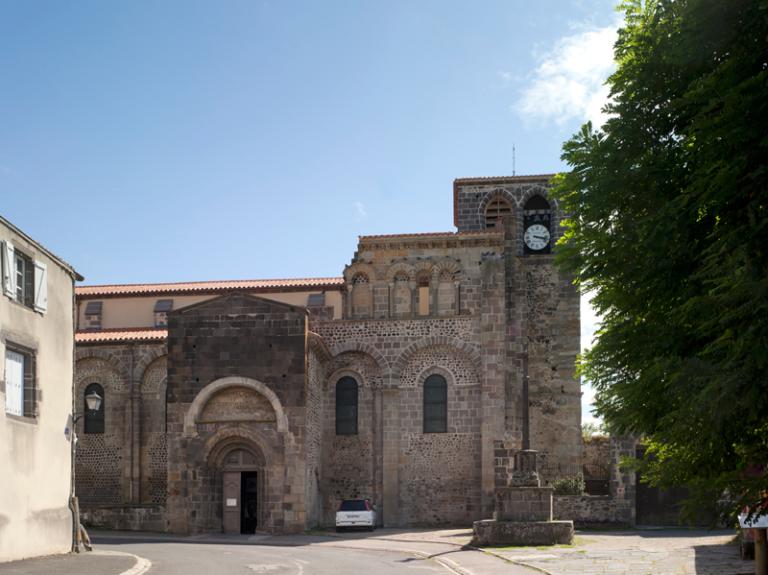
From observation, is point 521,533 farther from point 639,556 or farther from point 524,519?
point 639,556

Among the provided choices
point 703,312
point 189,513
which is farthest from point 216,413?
point 703,312

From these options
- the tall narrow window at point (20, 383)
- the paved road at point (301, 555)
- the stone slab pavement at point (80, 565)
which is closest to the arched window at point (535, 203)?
the paved road at point (301, 555)

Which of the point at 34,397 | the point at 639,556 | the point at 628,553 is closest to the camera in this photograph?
the point at 34,397

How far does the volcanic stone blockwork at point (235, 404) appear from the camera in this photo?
1251 inches

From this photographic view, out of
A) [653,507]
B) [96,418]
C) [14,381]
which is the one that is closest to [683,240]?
[14,381]

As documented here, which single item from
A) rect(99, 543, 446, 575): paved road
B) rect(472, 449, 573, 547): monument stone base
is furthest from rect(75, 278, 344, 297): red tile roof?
rect(99, 543, 446, 575): paved road

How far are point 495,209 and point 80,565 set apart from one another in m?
24.0

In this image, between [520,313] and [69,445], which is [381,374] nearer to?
[520,313]

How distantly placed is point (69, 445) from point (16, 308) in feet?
14.3

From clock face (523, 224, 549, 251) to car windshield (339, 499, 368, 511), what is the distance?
12565mm

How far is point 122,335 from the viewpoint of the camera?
3775cm

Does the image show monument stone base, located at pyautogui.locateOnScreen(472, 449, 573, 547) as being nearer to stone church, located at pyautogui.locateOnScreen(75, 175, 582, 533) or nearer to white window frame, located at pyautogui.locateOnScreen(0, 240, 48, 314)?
stone church, located at pyautogui.locateOnScreen(75, 175, 582, 533)

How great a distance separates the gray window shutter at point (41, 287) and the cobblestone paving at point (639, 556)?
1193cm

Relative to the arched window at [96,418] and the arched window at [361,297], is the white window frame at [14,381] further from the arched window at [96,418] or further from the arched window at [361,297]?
the arched window at [361,297]
